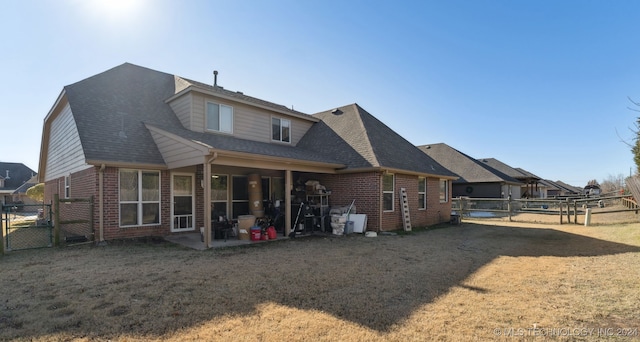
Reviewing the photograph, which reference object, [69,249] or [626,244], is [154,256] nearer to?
[69,249]

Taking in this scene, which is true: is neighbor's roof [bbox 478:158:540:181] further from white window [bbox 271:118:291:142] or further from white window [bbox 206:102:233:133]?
white window [bbox 206:102:233:133]

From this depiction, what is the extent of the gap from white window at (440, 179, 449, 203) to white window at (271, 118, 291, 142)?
8.15 metres

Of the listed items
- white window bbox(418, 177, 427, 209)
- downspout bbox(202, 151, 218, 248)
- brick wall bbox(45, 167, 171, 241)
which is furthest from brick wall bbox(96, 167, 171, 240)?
white window bbox(418, 177, 427, 209)

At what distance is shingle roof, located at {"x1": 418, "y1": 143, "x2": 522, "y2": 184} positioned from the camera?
1064 inches

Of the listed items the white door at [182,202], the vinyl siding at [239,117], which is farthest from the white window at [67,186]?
the vinyl siding at [239,117]

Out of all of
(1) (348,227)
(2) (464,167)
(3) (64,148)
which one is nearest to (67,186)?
(3) (64,148)

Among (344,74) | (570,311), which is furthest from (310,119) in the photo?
(570,311)

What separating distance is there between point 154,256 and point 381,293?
17.9ft

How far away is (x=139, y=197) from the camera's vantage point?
9.79 metres

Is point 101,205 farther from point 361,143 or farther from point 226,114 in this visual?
point 361,143

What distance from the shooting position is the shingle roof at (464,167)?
1064 inches

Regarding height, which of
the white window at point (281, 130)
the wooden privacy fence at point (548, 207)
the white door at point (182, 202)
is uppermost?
the white window at point (281, 130)

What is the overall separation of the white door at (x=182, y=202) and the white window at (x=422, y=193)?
9.54m

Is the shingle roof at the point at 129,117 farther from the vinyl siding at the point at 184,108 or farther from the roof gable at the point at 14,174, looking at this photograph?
the roof gable at the point at 14,174
